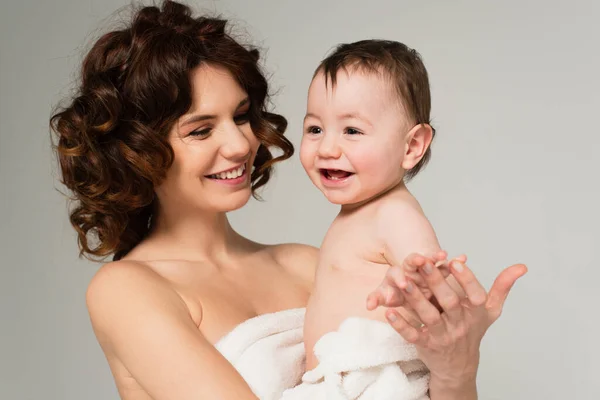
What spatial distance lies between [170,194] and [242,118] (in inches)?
11.0

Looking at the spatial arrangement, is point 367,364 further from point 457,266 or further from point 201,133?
point 201,133

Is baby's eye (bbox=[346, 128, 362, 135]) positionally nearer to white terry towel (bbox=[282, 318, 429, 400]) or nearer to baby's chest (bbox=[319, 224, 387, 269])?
baby's chest (bbox=[319, 224, 387, 269])

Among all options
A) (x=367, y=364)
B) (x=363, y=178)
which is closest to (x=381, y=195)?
(x=363, y=178)

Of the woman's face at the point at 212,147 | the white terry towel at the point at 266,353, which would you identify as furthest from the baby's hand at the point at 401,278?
the woman's face at the point at 212,147

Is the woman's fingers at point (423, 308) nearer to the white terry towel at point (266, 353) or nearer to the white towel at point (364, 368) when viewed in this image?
the white towel at point (364, 368)

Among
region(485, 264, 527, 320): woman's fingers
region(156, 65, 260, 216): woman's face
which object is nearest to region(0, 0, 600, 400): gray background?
region(156, 65, 260, 216): woman's face

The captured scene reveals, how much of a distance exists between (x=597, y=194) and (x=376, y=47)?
1659 mm

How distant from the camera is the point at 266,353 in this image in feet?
7.59

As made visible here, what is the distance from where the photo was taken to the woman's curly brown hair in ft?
7.89

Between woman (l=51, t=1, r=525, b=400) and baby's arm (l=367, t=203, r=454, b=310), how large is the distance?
12.7 inches

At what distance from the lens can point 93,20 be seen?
3.83 m

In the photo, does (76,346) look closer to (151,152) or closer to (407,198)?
(151,152)

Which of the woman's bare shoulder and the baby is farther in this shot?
the woman's bare shoulder

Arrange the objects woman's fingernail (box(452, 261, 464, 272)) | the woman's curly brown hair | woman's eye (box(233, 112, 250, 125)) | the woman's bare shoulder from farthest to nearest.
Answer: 1. woman's eye (box(233, 112, 250, 125))
2. the woman's curly brown hair
3. the woman's bare shoulder
4. woman's fingernail (box(452, 261, 464, 272))
